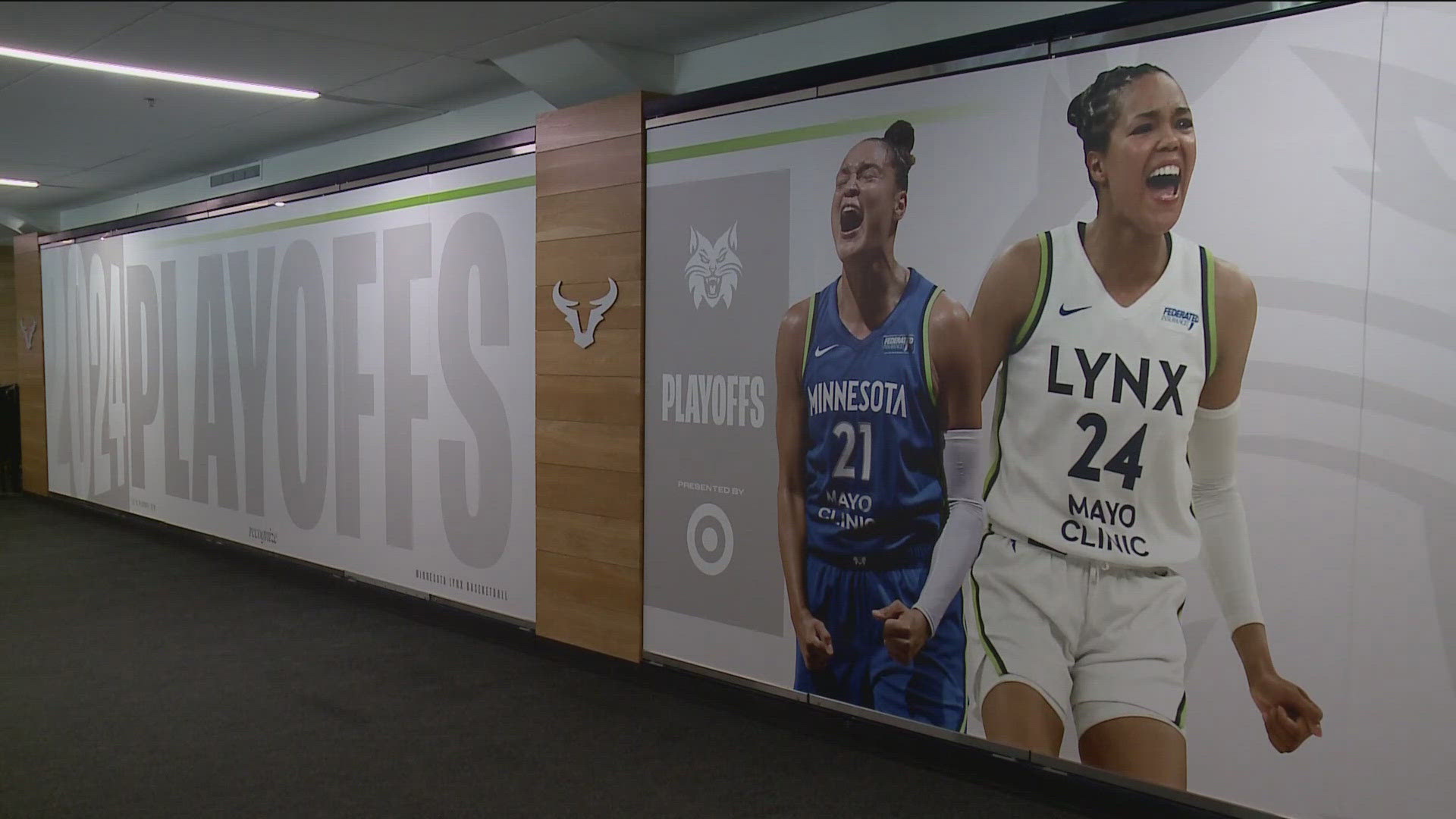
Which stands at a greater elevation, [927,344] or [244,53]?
[244,53]

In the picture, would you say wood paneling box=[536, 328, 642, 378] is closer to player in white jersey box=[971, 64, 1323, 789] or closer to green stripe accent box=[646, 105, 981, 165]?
green stripe accent box=[646, 105, 981, 165]

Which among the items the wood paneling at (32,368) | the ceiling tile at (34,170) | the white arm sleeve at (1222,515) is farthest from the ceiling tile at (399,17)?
the wood paneling at (32,368)

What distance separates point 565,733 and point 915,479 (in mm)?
1880

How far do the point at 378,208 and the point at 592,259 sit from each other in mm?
2155

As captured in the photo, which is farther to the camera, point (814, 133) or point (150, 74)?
point (150, 74)

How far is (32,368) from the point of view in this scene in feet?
37.6

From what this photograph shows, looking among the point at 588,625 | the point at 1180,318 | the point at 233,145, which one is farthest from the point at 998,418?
the point at 233,145

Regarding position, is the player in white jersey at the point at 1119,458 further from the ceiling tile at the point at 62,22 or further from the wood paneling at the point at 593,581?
the ceiling tile at the point at 62,22

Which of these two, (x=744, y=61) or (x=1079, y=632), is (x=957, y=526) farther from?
(x=744, y=61)

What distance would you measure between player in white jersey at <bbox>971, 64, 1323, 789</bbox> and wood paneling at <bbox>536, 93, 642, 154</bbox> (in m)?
2.14

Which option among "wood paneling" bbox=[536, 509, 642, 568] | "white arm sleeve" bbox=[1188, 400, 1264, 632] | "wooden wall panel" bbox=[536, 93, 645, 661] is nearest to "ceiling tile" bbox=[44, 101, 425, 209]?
"wooden wall panel" bbox=[536, 93, 645, 661]

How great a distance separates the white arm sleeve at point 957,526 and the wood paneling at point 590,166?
2143 millimetres

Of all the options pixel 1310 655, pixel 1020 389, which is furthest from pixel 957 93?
pixel 1310 655

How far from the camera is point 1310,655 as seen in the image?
3.37 meters
